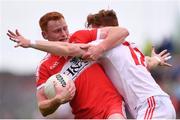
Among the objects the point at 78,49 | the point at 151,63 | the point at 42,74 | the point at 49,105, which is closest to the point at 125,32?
the point at 78,49

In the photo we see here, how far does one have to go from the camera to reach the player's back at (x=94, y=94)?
7812mm

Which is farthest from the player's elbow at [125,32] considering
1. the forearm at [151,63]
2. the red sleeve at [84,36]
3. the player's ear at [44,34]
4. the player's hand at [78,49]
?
the player's ear at [44,34]

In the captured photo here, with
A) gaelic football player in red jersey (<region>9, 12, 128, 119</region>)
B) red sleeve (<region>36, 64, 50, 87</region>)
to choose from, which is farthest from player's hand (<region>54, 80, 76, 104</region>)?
red sleeve (<region>36, 64, 50, 87</region>)

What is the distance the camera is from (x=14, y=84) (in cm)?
1612

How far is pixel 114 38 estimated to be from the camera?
7.70 meters

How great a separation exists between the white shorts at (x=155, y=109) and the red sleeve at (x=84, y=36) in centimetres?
90

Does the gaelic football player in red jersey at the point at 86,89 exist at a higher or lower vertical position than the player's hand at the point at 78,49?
lower

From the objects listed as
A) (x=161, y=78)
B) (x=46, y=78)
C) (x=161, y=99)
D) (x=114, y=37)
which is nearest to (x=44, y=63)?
(x=46, y=78)

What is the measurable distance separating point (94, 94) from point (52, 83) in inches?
18.1

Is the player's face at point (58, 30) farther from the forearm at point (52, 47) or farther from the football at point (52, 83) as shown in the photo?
the football at point (52, 83)

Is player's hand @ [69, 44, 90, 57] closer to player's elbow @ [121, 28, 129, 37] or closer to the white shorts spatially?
player's elbow @ [121, 28, 129, 37]

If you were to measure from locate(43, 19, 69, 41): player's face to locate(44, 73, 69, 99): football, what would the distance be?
404 millimetres

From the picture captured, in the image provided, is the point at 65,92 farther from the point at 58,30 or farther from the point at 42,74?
the point at 58,30

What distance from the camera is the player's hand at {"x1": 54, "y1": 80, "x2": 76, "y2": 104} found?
25.2 ft
